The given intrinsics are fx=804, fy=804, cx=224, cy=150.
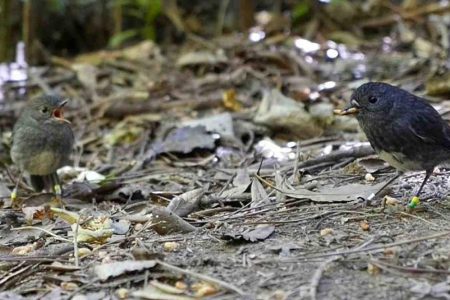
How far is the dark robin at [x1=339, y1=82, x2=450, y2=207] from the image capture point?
415cm

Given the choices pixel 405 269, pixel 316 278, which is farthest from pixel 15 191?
pixel 405 269

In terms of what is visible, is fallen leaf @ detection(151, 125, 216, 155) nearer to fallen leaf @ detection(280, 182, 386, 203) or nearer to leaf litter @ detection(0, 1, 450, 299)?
leaf litter @ detection(0, 1, 450, 299)

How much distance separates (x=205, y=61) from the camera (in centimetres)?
831

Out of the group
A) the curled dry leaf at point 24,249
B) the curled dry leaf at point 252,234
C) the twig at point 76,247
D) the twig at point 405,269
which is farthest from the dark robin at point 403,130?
the curled dry leaf at point 24,249

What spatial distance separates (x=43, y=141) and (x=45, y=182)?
0.40 metres

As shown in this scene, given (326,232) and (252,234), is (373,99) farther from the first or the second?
(252,234)

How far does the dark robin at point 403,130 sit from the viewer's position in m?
4.15

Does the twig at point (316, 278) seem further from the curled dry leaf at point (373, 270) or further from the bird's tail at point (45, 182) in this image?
the bird's tail at point (45, 182)

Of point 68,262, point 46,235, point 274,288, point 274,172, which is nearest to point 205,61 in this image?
point 274,172

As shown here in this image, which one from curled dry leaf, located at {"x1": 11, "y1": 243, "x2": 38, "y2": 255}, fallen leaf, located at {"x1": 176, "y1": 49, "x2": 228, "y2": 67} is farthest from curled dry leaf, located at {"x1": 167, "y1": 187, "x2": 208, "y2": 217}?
fallen leaf, located at {"x1": 176, "y1": 49, "x2": 228, "y2": 67}

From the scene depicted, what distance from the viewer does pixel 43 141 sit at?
18.9ft

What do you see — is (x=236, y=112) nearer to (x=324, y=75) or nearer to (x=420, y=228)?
(x=324, y=75)

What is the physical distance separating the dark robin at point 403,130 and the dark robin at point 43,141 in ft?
7.69

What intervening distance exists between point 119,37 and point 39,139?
367 cm
